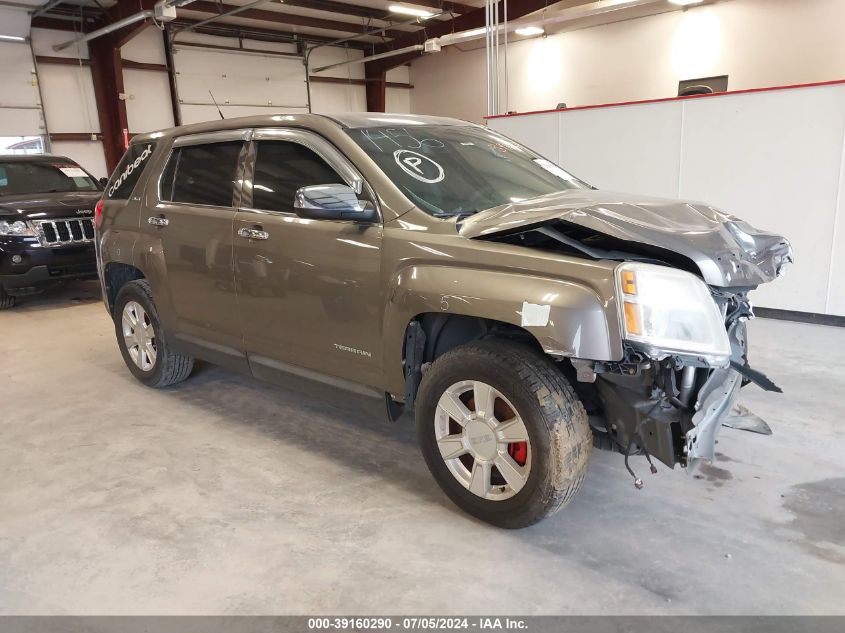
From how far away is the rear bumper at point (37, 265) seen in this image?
7098 mm

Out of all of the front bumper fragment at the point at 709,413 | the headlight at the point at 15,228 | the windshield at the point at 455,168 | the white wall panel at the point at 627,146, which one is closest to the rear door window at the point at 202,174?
the windshield at the point at 455,168

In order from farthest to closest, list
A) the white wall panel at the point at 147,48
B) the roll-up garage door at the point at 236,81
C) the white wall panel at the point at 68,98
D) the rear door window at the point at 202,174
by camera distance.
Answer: the roll-up garage door at the point at 236,81 < the white wall panel at the point at 147,48 < the white wall panel at the point at 68,98 < the rear door window at the point at 202,174

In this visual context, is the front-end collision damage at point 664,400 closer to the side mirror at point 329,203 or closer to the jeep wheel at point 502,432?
the jeep wheel at point 502,432

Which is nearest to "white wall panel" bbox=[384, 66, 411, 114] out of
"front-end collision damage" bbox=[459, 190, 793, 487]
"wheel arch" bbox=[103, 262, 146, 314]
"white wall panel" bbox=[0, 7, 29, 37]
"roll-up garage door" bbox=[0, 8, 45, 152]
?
"roll-up garage door" bbox=[0, 8, 45, 152]

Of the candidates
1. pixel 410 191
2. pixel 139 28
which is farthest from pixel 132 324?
pixel 139 28

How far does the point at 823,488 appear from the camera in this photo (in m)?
2.87

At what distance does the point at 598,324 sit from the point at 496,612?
41.2 inches

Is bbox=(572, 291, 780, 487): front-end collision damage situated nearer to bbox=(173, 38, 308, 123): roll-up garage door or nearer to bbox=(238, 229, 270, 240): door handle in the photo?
bbox=(238, 229, 270, 240): door handle

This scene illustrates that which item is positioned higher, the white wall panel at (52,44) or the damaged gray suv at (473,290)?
the white wall panel at (52,44)

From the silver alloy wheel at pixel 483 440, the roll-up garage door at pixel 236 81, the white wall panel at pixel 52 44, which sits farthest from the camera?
the roll-up garage door at pixel 236 81

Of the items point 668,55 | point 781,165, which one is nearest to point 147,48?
point 668,55

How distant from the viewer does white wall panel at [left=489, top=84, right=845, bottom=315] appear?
18.2 feet

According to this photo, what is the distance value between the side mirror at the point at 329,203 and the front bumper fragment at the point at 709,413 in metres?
1.59

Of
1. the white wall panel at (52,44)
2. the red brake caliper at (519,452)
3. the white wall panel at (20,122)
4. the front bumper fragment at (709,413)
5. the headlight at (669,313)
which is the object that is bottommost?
the red brake caliper at (519,452)
